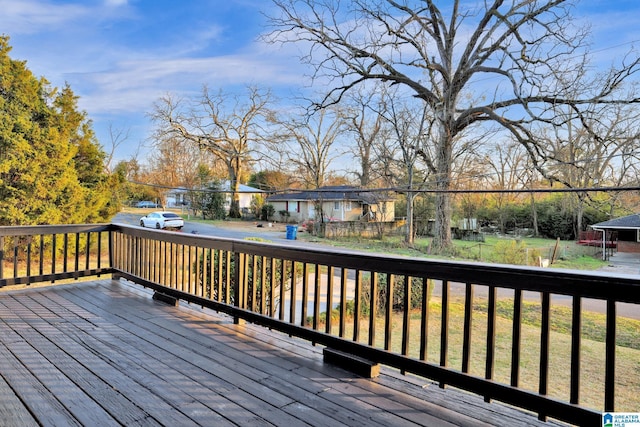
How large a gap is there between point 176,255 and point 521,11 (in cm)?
1269

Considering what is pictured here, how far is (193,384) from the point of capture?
6.48ft

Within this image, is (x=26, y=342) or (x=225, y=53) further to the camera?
(x=225, y=53)

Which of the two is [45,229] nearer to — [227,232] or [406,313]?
[406,313]

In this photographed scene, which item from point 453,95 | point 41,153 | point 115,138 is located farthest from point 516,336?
point 115,138

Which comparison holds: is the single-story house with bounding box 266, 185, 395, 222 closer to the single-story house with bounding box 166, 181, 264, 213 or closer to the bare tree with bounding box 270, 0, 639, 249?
the single-story house with bounding box 166, 181, 264, 213

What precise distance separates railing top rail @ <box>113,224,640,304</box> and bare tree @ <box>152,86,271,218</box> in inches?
722

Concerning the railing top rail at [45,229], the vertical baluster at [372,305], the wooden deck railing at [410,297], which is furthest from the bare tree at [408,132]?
the vertical baluster at [372,305]

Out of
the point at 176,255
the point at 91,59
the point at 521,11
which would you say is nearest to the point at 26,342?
the point at 176,255

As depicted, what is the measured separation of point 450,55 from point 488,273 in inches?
533

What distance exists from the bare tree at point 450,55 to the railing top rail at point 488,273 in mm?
9276

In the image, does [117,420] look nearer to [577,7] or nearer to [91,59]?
[91,59]

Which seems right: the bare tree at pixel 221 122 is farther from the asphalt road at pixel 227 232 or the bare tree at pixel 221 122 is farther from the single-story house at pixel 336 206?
the asphalt road at pixel 227 232

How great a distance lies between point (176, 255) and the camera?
149 inches

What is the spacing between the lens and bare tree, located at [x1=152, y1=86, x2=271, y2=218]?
20609 mm
